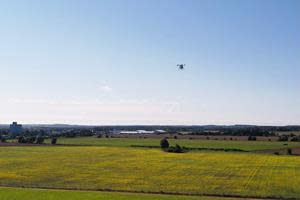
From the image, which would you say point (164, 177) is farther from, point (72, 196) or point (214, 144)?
point (214, 144)

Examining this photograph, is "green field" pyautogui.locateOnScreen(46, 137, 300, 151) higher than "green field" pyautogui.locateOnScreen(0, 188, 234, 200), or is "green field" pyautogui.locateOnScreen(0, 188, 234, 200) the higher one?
"green field" pyautogui.locateOnScreen(46, 137, 300, 151)

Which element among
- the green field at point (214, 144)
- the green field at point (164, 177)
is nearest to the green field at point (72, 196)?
the green field at point (164, 177)

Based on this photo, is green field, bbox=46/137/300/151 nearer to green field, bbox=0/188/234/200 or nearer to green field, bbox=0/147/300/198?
green field, bbox=0/147/300/198

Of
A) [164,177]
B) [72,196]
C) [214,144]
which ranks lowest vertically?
[72,196]

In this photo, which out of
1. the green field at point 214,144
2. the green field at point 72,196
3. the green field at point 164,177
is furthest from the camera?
the green field at point 214,144

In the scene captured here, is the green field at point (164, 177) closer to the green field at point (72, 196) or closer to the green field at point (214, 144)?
the green field at point (72, 196)

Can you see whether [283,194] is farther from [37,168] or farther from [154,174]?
[37,168]

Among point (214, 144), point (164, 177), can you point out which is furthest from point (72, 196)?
point (214, 144)

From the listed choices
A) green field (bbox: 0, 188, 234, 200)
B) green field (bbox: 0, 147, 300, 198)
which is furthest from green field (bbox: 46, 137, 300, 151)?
green field (bbox: 0, 188, 234, 200)

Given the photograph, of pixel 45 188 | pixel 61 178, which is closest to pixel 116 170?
pixel 61 178

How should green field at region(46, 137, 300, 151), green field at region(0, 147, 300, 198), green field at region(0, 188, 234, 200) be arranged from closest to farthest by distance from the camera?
green field at region(0, 188, 234, 200)
green field at region(0, 147, 300, 198)
green field at region(46, 137, 300, 151)

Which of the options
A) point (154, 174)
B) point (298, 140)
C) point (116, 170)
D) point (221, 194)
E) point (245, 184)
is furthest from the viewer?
point (298, 140)
